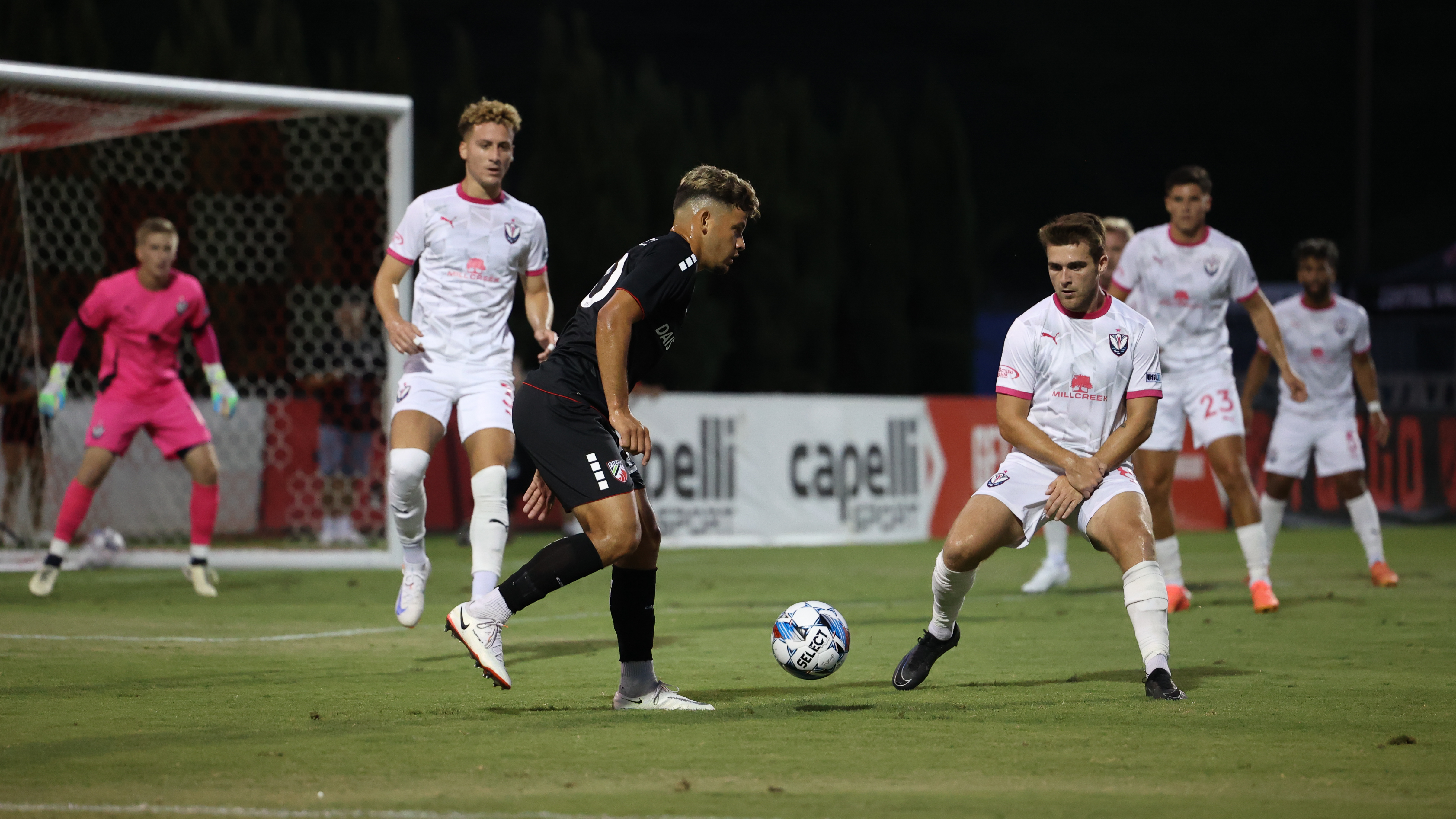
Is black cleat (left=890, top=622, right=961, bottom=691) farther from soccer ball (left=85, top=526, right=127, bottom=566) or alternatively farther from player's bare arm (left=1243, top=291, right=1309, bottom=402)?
soccer ball (left=85, top=526, right=127, bottom=566)

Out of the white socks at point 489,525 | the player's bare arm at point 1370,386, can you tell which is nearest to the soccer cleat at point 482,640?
the white socks at point 489,525

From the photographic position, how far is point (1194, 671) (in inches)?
261

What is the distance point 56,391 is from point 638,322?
648 centimetres

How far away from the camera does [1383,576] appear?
10977 millimetres

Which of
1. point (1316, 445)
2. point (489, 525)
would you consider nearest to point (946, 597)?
point (489, 525)


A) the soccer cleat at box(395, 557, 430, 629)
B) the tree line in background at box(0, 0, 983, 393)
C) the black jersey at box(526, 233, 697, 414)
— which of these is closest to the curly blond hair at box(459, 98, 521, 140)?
the black jersey at box(526, 233, 697, 414)

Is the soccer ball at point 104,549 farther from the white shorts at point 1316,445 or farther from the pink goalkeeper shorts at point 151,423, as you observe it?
the white shorts at point 1316,445

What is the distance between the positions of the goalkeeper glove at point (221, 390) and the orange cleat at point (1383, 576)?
26.1 feet

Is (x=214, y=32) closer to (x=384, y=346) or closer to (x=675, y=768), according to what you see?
(x=384, y=346)

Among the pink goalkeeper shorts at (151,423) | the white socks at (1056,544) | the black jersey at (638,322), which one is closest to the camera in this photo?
the black jersey at (638,322)

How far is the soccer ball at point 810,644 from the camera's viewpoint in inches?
233

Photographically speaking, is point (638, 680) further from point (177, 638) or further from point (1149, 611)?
point (177, 638)

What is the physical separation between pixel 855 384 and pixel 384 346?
43.5 feet

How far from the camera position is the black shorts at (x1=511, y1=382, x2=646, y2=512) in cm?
549
